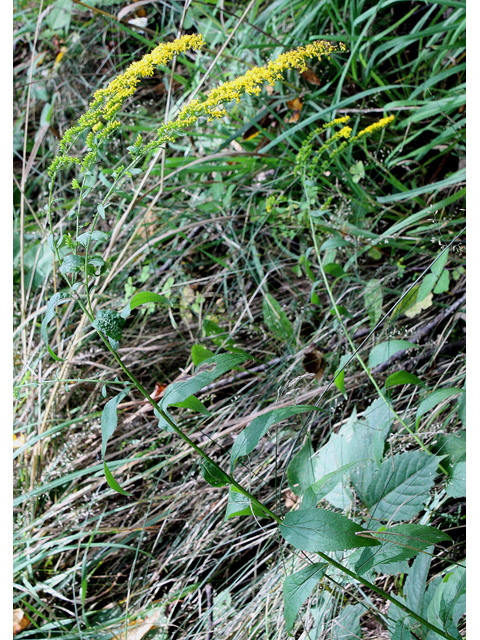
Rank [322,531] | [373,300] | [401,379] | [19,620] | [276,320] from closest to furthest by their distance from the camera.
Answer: [322,531]
[401,379]
[19,620]
[373,300]
[276,320]

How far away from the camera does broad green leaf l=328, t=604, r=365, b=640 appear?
3.04ft

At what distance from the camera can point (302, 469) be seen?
3.24 feet

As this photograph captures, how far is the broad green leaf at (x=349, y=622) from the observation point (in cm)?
93

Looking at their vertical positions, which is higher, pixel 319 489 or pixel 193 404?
pixel 193 404

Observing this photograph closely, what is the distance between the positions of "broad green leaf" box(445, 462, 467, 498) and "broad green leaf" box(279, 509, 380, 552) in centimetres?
39

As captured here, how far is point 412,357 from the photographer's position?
4.46ft

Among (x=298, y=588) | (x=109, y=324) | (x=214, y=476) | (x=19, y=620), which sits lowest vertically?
(x=19, y=620)

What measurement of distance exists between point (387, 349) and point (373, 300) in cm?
38

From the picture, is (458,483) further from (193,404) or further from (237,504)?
(193,404)

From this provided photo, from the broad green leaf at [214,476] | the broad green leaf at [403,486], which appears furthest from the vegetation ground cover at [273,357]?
the broad green leaf at [214,476]

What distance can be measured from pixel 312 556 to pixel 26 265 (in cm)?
157

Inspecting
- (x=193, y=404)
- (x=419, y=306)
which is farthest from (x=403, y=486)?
(x=419, y=306)

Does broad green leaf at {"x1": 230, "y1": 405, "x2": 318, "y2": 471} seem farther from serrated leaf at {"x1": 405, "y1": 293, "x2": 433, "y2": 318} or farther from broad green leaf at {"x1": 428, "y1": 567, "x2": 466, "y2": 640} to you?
serrated leaf at {"x1": 405, "y1": 293, "x2": 433, "y2": 318}

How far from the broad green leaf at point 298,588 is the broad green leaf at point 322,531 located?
0.20 feet
